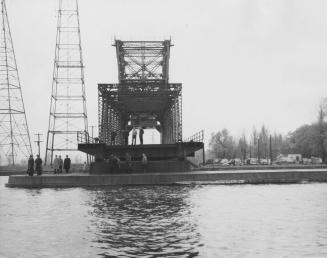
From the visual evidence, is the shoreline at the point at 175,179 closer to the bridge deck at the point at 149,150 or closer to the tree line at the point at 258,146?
the bridge deck at the point at 149,150

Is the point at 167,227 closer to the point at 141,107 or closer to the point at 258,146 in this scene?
the point at 141,107

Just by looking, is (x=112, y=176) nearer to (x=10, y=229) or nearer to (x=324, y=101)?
(x=10, y=229)

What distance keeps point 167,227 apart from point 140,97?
38.9 m

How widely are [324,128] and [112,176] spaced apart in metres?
56.8

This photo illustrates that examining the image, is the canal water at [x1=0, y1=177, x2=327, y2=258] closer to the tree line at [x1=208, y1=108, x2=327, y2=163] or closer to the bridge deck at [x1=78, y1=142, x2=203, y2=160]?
the bridge deck at [x1=78, y1=142, x2=203, y2=160]

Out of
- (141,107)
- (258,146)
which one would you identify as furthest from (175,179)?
(258,146)

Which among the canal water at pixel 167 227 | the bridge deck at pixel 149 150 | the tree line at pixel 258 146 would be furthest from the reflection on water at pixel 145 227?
the tree line at pixel 258 146

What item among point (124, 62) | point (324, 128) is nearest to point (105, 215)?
point (124, 62)

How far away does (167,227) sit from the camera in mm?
13109

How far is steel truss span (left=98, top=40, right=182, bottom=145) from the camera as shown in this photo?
4828 cm

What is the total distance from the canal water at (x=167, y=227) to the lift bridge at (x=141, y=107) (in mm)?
16510

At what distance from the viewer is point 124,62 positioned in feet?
202

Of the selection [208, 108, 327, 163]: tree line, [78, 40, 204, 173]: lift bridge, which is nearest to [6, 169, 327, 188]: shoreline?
[78, 40, 204, 173]: lift bridge

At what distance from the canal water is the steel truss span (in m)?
23.5
